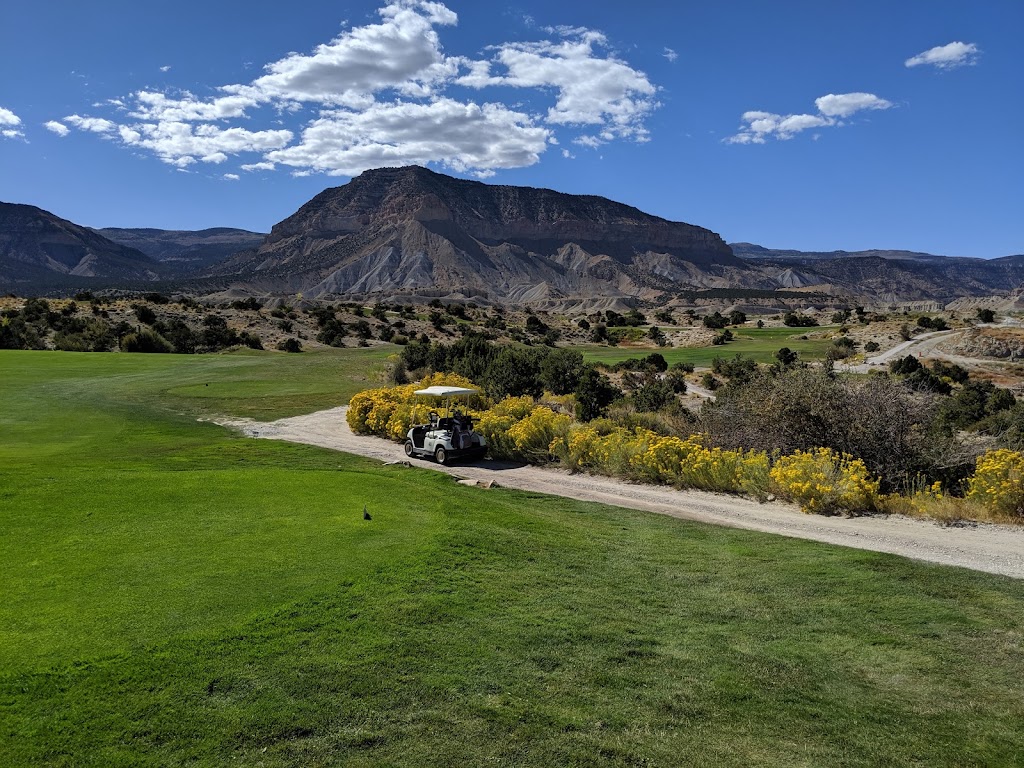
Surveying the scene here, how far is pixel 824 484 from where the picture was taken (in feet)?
47.4

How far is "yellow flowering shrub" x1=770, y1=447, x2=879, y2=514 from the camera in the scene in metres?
14.1

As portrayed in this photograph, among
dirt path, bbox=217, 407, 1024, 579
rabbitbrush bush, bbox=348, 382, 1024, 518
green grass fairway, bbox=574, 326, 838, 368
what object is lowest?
dirt path, bbox=217, 407, 1024, 579

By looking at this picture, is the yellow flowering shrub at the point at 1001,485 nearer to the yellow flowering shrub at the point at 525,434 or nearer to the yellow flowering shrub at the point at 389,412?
the yellow flowering shrub at the point at 525,434

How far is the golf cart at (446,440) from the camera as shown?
19.7m

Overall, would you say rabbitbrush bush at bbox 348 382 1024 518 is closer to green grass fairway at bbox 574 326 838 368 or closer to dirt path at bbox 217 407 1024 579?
dirt path at bbox 217 407 1024 579

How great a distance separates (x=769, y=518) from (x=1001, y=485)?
4.16 m

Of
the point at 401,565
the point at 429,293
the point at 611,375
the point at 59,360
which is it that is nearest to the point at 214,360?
the point at 59,360

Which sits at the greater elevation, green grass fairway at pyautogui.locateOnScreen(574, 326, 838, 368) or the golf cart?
green grass fairway at pyautogui.locateOnScreen(574, 326, 838, 368)

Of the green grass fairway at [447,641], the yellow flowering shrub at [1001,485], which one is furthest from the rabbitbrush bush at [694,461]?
the green grass fairway at [447,641]

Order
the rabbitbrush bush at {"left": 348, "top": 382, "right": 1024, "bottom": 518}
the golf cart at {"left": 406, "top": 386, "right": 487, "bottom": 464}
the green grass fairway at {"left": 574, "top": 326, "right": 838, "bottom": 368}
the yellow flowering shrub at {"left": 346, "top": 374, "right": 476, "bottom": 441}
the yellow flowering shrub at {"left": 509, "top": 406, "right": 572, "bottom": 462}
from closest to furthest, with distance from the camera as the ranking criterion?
the rabbitbrush bush at {"left": 348, "top": 382, "right": 1024, "bottom": 518} → the golf cart at {"left": 406, "top": 386, "right": 487, "bottom": 464} → the yellow flowering shrub at {"left": 509, "top": 406, "right": 572, "bottom": 462} → the yellow flowering shrub at {"left": 346, "top": 374, "right": 476, "bottom": 441} → the green grass fairway at {"left": 574, "top": 326, "right": 838, "bottom": 368}

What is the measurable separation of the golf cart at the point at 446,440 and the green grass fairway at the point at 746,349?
2821 centimetres

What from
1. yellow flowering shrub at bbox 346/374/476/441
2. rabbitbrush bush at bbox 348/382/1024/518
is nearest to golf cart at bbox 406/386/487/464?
rabbitbrush bush at bbox 348/382/1024/518

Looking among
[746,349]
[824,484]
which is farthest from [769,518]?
[746,349]

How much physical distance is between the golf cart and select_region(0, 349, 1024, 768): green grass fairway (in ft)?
27.2
